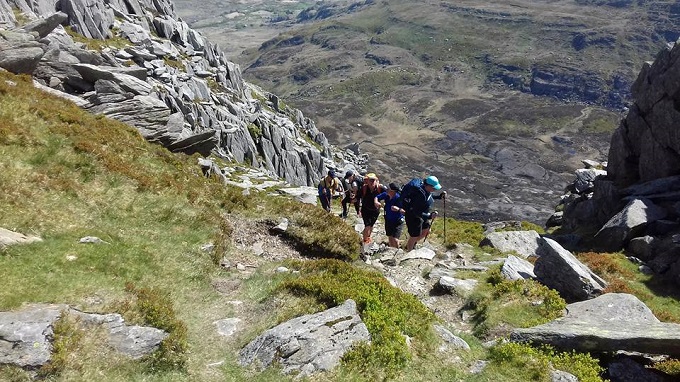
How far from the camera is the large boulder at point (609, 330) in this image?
460 inches

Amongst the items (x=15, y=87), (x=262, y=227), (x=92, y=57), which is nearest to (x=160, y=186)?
(x=262, y=227)

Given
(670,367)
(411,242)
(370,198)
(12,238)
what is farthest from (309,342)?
(411,242)

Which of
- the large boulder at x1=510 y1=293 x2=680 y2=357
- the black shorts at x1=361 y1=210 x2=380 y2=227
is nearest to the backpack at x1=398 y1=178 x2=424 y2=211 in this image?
the black shorts at x1=361 y1=210 x2=380 y2=227

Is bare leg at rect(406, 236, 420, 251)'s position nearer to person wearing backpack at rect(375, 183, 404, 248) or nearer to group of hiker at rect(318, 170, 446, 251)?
group of hiker at rect(318, 170, 446, 251)

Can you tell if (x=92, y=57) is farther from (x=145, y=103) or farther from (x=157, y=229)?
(x=157, y=229)

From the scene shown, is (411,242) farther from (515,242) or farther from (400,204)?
(515,242)

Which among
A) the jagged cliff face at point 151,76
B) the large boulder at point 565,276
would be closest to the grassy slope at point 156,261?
the large boulder at point 565,276

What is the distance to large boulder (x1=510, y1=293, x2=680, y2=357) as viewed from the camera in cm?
1167

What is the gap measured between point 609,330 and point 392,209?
10069 millimetres

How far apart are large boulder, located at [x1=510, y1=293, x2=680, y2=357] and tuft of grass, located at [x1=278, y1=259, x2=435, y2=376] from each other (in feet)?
9.91

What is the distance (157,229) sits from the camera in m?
17.8

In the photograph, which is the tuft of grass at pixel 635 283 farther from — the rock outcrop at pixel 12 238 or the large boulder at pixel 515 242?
the rock outcrop at pixel 12 238

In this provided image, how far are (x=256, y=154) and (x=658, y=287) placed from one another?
55.9 meters

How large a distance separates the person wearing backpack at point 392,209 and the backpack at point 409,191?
366mm
